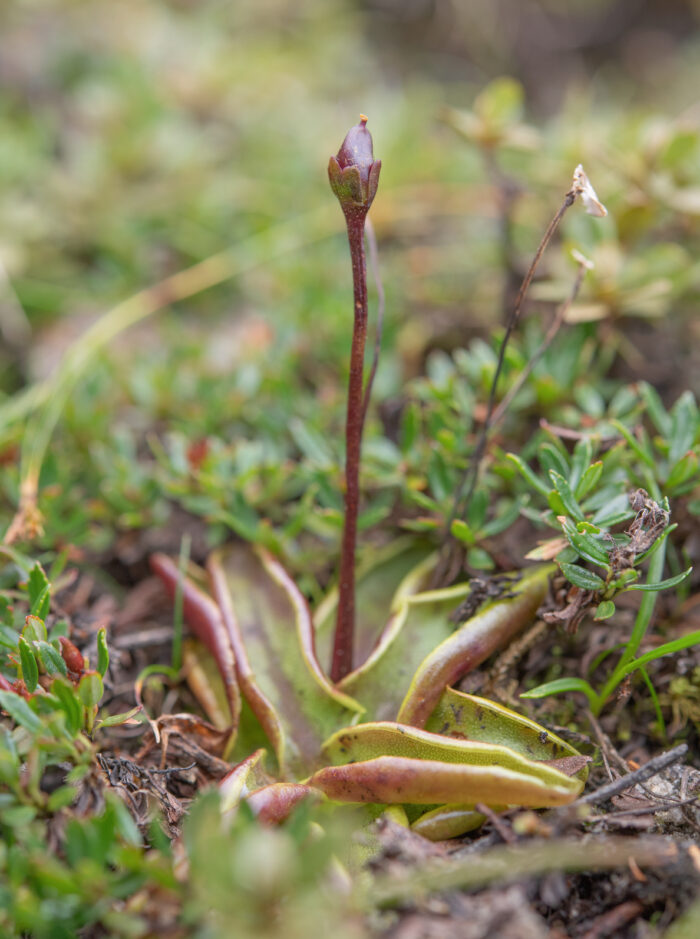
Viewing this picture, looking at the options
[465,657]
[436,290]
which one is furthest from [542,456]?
[436,290]

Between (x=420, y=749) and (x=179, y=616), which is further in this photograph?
(x=179, y=616)

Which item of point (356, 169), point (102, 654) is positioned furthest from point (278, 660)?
point (356, 169)

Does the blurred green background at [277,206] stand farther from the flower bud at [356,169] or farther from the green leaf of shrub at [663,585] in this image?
A: the green leaf of shrub at [663,585]

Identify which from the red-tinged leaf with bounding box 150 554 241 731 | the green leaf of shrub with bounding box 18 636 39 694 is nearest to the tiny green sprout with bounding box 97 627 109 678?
the green leaf of shrub with bounding box 18 636 39 694

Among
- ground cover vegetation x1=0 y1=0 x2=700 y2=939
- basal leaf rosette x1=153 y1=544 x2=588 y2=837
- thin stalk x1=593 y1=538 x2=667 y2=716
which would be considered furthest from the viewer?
thin stalk x1=593 y1=538 x2=667 y2=716

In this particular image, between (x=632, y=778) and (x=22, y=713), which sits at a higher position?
(x=22, y=713)

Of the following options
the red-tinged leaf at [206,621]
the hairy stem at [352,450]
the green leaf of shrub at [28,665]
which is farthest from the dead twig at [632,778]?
the green leaf of shrub at [28,665]

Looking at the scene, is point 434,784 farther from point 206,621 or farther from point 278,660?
point 206,621

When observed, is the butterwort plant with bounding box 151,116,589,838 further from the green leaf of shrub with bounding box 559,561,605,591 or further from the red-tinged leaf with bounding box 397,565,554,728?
the green leaf of shrub with bounding box 559,561,605,591
